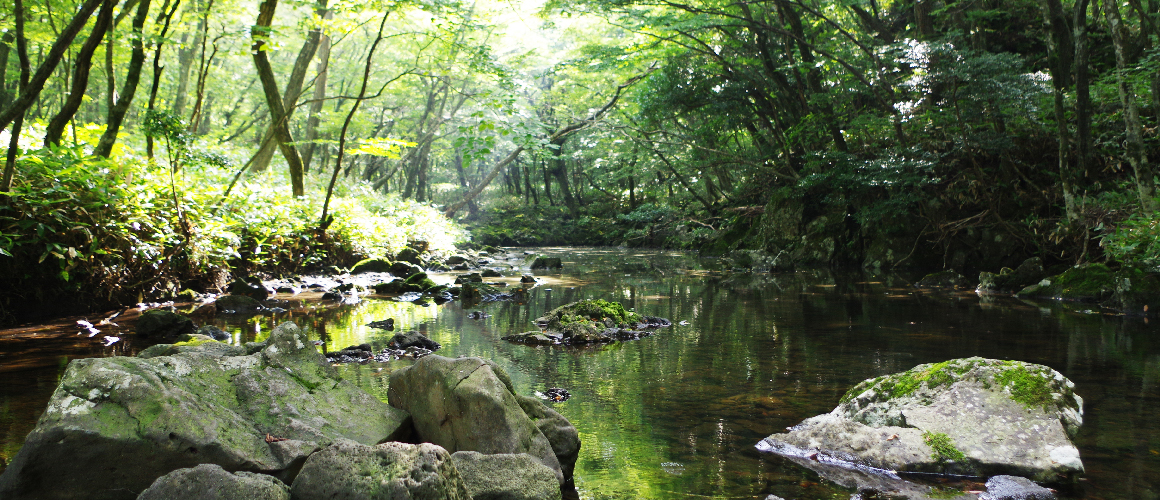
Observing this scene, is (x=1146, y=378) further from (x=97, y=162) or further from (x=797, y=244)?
(x=797, y=244)

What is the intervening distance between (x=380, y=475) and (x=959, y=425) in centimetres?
245

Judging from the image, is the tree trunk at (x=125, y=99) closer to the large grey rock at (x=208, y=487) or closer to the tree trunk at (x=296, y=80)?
the tree trunk at (x=296, y=80)

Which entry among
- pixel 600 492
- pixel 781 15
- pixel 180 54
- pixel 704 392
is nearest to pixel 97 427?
pixel 600 492

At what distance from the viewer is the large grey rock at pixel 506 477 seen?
7.20ft

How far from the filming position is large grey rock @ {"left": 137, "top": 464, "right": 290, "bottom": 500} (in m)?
1.79

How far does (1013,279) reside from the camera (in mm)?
9023

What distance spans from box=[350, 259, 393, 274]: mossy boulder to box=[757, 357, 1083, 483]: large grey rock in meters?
9.95

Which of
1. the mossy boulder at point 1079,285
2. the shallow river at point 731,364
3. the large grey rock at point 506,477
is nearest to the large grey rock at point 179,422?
the large grey rock at point 506,477

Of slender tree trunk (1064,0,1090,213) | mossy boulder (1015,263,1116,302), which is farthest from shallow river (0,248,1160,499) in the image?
slender tree trunk (1064,0,1090,213)

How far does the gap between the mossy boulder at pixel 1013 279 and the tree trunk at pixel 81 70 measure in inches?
425

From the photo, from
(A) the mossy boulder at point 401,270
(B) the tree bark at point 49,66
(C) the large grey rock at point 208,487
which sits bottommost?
(C) the large grey rock at point 208,487

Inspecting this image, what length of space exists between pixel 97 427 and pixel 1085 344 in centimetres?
648

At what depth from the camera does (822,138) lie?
15172mm

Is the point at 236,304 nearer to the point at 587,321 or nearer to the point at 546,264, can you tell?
the point at 587,321
